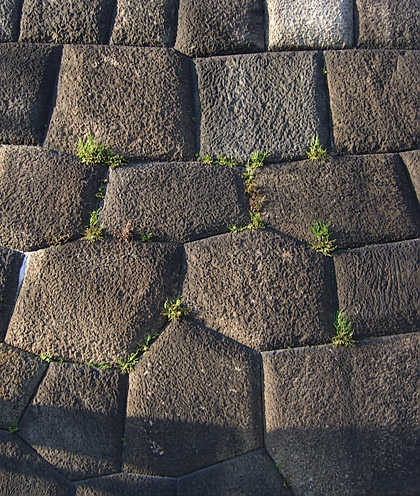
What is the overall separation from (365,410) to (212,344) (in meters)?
0.63

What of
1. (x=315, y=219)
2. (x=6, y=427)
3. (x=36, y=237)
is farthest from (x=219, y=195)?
(x=6, y=427)

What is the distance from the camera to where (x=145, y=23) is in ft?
7.39

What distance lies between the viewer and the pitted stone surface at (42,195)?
1967 millimetres

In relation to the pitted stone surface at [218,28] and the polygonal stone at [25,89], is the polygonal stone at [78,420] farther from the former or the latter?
the pitted stone surface at [218,28]

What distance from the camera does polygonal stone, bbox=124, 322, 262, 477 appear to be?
174 cm

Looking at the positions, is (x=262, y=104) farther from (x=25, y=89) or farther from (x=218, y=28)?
(x=25, y=89)

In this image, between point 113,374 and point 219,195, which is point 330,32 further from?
point 113,374

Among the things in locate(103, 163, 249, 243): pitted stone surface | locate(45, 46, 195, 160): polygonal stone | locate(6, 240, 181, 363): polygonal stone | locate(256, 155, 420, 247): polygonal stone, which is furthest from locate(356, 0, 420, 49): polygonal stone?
locate(6, 240, 181, 363): polygonal stone

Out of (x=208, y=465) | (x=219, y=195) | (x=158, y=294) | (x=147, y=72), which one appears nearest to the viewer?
(x=208, y=465)

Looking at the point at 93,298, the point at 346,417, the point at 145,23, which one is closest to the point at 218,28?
the point at 145,23

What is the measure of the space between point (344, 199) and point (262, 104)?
57 centimetres

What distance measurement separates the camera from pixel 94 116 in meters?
2.11

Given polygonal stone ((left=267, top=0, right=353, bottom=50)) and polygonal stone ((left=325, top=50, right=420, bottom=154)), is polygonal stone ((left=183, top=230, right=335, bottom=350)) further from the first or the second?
polygonal stone ((left=267, top=0, right=353, bottom=50))

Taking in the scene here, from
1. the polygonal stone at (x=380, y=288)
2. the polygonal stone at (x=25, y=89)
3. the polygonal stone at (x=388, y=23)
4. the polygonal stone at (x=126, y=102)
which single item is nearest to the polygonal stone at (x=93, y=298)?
the polygonal stone at (x=126, y=102)
